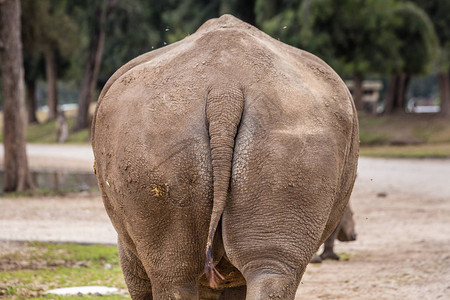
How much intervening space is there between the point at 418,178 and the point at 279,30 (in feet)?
35.9

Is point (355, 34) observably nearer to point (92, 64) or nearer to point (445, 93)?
point (445, 93)

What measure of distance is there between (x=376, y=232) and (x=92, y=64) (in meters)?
30.5

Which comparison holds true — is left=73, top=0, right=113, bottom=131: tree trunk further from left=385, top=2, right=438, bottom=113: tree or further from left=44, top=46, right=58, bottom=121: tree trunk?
left=385, top=2, right=438, bottom=113: tree

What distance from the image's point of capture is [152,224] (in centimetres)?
357

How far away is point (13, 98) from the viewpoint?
701 inches

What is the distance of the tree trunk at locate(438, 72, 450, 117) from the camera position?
111ft

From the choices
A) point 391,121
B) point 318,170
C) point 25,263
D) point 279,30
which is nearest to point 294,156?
point 318,170

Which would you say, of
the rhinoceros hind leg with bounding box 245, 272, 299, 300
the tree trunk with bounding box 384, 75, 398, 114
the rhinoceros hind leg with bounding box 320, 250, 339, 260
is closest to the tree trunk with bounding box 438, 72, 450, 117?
the tree trunk with bounding box 384, 75, 398, 114

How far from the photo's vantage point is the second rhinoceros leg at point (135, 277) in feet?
14.3

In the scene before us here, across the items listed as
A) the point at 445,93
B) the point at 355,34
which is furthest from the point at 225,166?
the point at 445,93

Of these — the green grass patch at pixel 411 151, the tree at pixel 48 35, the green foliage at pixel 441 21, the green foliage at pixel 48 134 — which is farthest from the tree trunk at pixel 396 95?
the tree at pixel 48 35

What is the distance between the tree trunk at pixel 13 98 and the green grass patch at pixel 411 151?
1163 centimetres

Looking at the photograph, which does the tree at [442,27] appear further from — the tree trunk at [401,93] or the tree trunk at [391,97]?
the tree trunk at [391,97]

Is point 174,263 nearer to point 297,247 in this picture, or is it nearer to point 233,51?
point 297,247
